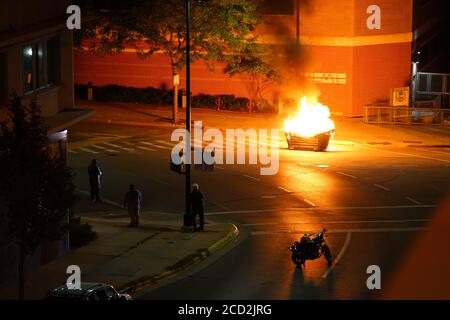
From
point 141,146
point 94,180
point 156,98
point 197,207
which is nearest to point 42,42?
point 197,207

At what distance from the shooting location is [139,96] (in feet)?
201

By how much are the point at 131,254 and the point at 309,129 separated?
22395 millimetres

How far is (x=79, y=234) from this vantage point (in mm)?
26016

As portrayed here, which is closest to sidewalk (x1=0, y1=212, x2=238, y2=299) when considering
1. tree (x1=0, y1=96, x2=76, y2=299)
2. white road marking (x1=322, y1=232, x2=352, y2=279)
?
tree (x1=0, y1=96, x2=76, y2=299)

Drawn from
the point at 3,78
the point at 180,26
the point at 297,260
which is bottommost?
the point at 297,260

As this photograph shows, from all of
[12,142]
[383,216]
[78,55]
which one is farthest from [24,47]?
[78,55]

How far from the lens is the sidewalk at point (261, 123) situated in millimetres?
48719

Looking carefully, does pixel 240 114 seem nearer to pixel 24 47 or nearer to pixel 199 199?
pixel 199 199

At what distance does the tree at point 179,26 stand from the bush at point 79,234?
84.5 feet

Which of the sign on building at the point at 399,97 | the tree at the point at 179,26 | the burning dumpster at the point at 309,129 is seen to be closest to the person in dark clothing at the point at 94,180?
the burning dumpster at the point at 309,129

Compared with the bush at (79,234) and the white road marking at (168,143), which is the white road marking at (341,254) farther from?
the white road marking at (168,143)

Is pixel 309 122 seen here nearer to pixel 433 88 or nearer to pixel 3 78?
pixel 433 88

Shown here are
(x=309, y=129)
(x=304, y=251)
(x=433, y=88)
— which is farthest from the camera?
(x=433, y=88)

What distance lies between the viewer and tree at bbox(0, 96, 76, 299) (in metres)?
19.2
